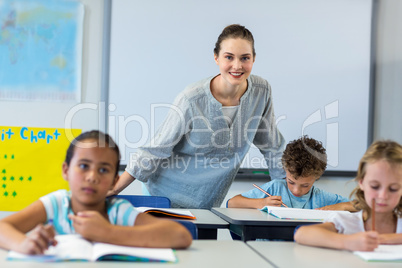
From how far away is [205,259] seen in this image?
3.88 ft

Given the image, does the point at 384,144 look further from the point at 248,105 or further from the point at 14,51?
the point at 14,51

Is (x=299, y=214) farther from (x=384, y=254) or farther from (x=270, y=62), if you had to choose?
(x=270, y=62)

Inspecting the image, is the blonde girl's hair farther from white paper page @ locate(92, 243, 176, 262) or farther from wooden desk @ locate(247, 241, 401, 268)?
white paper page @ locate(92, 243, 176, 262)

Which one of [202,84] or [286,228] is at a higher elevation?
[202,84]

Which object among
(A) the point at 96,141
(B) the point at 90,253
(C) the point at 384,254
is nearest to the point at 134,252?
(B) the point at 90,253

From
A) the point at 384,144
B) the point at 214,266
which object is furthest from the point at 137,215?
the point at 384,144

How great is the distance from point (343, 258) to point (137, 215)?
556 mm

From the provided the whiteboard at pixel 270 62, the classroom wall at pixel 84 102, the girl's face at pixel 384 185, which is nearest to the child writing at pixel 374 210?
the girl's face at pixel 384 185

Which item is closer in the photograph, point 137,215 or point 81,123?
point 137,215

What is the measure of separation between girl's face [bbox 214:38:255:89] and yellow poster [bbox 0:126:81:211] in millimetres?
1422

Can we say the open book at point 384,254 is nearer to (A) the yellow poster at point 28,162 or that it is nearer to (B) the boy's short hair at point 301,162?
(B) the boy's short hair at point 301,162

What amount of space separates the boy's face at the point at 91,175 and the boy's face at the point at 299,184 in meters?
1.28

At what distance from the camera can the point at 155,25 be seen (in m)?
3.45

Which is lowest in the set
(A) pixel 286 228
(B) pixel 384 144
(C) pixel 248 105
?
(A) pixel 286 228
